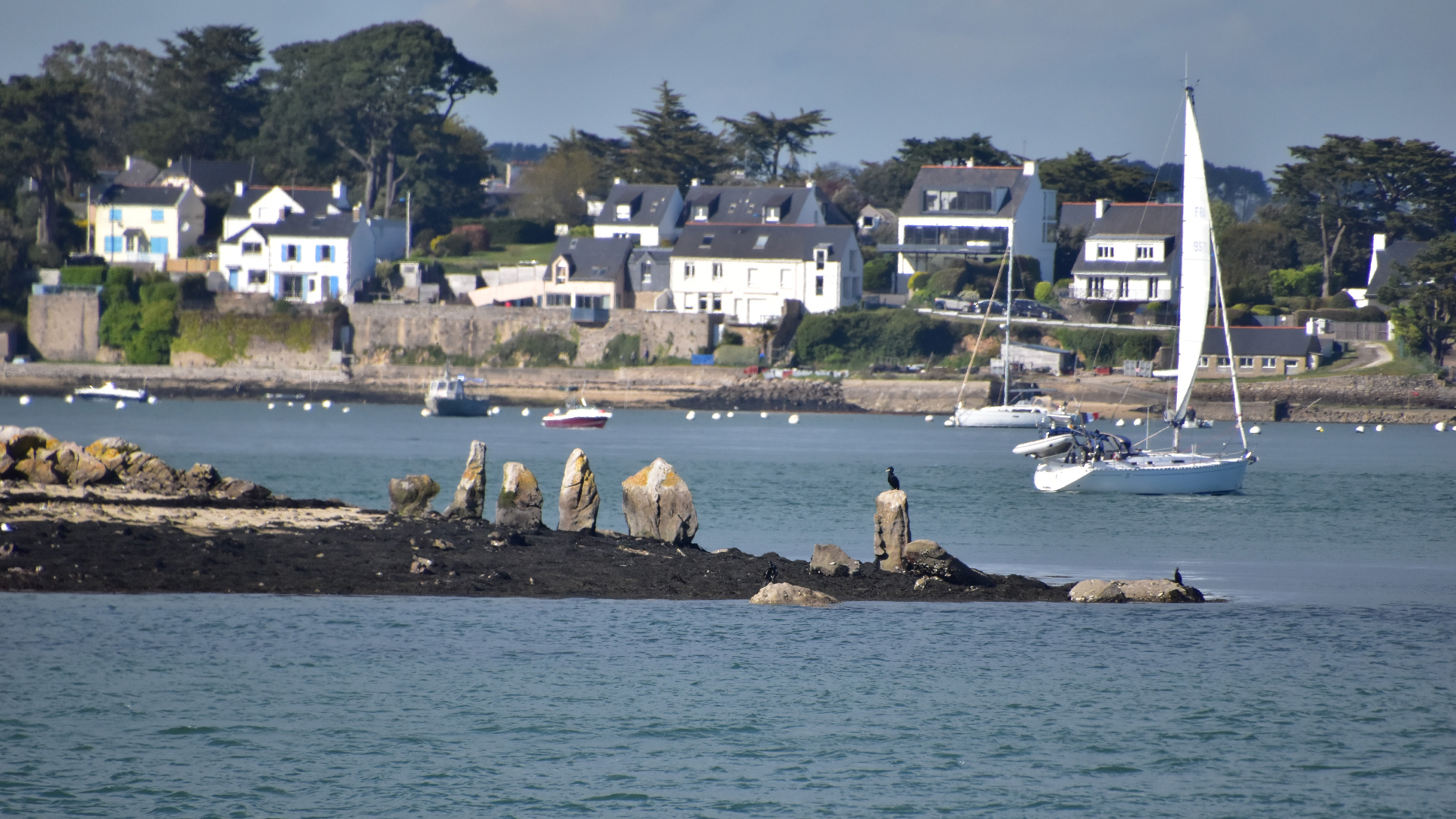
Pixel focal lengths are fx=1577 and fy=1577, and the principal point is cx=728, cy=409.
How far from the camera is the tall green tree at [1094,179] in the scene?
82.1m

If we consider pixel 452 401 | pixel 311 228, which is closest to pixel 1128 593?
pixel 452 401

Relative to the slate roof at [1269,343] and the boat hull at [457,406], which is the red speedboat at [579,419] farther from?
the slate roof at [1269,343]

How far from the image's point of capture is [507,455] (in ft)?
155

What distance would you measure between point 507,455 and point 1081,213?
4361cm

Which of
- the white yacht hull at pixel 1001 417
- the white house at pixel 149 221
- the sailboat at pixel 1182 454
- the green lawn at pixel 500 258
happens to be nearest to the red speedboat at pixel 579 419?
the white yacht hull at pixel 1001 417

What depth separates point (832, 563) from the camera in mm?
20203

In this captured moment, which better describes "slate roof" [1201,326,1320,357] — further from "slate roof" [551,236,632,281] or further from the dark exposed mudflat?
the dark exposed mudflat

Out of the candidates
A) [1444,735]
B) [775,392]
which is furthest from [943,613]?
[775,392]

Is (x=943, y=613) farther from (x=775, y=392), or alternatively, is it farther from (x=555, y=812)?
(x=775, y=392)

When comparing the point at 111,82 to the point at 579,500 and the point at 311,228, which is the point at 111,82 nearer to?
the point at 311,228

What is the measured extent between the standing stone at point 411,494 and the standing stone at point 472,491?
52 centimetres

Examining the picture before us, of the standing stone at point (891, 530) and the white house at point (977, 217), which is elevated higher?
the white house at point (977, 217)

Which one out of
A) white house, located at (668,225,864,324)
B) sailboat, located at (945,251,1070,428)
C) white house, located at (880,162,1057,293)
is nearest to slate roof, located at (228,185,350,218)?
white house, located at (668,225,864,324)

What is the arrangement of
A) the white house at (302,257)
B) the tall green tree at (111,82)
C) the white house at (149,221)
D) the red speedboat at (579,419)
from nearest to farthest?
the red speedboat at (579,419) < the white house at (302,257) < the white house at (149,221) < the tall green tree at (111,82)
